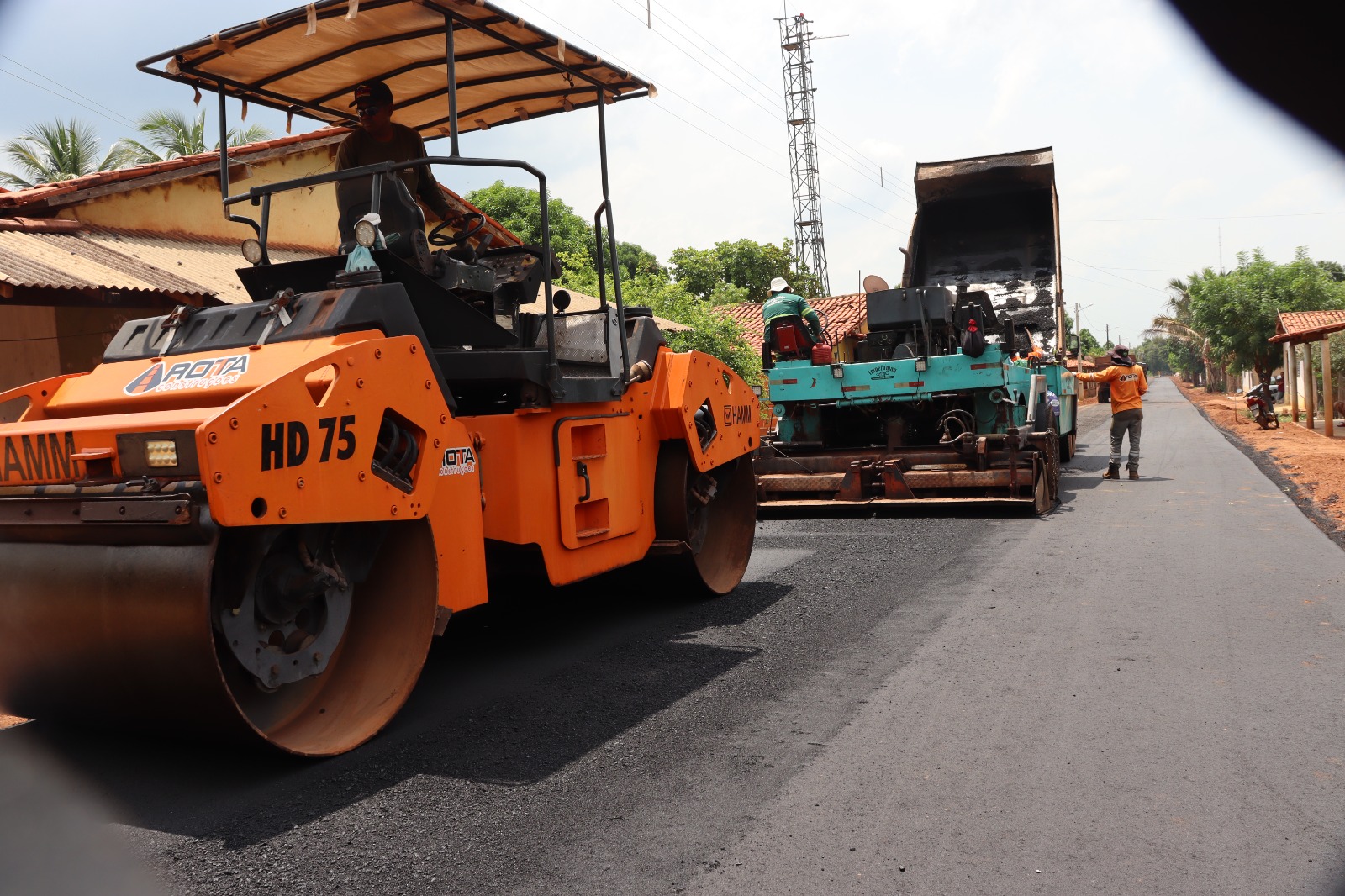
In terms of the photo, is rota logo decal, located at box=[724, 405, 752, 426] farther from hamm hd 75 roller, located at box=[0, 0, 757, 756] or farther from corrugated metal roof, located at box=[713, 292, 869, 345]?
corrugated metal roof, located at box=[713, 292, 869, 345]

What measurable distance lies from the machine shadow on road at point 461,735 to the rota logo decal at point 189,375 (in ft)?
4.13

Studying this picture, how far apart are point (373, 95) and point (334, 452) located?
→ 263cm

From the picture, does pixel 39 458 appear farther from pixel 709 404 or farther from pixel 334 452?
pixel 709 404

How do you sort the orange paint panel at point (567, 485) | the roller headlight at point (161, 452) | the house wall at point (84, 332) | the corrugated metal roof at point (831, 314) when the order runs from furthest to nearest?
1. the corrugated metal roof at point (831, 314)
2. the house wall at point (84, 332)
3. the orange paint panel at point (567, 485)
4. the roller headlight at point (161, 452)

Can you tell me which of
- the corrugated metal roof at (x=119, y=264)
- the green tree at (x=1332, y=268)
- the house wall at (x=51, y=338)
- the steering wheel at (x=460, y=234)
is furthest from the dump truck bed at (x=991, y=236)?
the green tree at (x=1332, y=268)

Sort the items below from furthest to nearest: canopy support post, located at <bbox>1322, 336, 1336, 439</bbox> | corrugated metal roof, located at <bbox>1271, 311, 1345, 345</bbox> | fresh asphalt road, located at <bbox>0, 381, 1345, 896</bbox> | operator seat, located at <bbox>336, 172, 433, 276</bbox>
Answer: corrugated metal roof, located at <bbox>1271, 311, 1345, 345</bbox> < canopy support post, located at <bbox>1322, 336, 1336, 439</bbox> < operator seat, located at <bbox>336, 172, 433, 276</bbox> < fresh asphalt road, located at <bbox>0, 381, 1345, 896</bbox>

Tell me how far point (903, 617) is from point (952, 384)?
5598mm

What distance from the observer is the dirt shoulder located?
10.2 m

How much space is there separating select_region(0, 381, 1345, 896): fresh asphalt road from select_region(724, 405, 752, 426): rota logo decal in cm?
115

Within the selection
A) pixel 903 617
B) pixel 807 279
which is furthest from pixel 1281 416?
pixel 903 617

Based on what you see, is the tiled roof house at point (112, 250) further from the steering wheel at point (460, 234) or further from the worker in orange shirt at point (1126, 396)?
the worker in orange shirt at point (1126, 396)

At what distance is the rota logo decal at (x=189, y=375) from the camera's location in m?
3.91

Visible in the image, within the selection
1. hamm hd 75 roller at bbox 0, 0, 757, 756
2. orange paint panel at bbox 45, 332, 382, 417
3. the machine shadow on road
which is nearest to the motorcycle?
the machine shadow on road

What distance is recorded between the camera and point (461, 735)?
4219 mm
